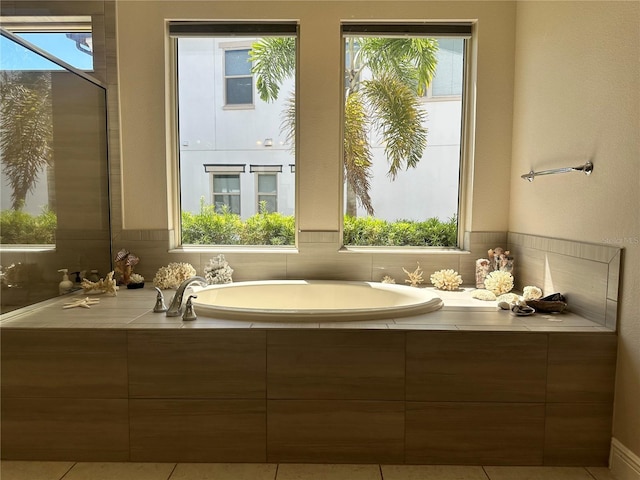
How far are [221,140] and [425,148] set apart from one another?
144 centimetres

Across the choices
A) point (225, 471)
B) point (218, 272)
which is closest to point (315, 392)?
point (225, 471)

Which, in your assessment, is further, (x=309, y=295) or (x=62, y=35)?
(x=62, y=35)

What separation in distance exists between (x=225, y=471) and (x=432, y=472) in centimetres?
87

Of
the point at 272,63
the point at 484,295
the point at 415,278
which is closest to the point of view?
the point at 484,295

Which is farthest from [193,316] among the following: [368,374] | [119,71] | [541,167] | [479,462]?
[541,167]

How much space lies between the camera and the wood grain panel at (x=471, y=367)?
1.76 meters

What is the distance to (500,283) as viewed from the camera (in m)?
2.47

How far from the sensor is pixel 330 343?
176cm

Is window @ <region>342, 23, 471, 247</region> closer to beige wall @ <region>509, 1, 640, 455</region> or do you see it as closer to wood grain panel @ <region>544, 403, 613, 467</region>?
beige wall @ <region>509, 1, 640, 455</region>

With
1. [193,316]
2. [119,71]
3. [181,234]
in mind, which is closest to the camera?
[193,316]

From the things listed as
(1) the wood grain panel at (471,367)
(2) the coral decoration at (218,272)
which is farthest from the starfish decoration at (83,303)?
(1) the wood grain panel at (471,367)

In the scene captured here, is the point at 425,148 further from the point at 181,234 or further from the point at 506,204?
the point at 181,234

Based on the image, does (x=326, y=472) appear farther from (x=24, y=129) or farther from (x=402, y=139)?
(x=24, y=129)

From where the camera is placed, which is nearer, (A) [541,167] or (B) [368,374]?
(B) [368,374]
